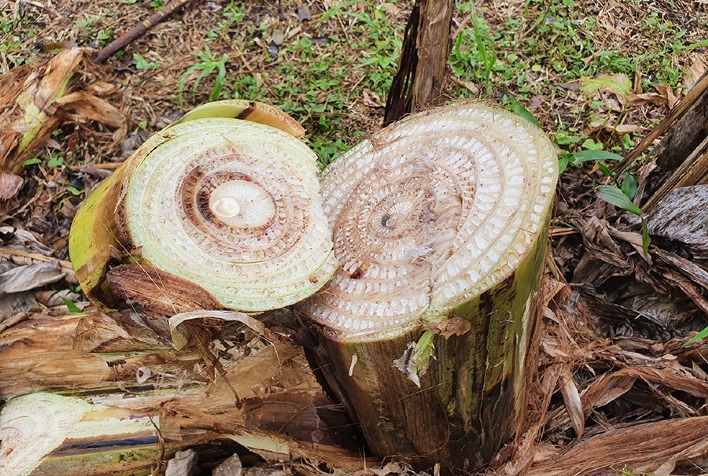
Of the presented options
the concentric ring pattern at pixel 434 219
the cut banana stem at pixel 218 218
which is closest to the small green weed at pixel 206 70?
the cut banana stem at pixel 218 218

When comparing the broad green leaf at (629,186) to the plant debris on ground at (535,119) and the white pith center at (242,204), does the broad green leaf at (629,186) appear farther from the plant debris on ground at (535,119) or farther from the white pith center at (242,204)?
the white pith center at (242,204)

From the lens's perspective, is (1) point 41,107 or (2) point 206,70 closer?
(1) point 41,107

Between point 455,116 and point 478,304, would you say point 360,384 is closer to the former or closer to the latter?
point 478,304

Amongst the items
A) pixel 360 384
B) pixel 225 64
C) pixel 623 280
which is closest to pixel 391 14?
pixel 225 64

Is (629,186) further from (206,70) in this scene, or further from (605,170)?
(206,70)

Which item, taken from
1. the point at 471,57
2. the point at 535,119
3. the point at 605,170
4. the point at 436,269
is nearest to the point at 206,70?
the point at 471,57

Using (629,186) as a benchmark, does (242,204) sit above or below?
above

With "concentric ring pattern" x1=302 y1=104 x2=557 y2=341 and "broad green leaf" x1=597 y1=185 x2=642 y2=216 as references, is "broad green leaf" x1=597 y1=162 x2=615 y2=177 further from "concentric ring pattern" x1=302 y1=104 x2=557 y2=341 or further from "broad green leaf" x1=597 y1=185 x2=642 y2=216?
"concentric ring pattern" x1=302 y1=104 x2=557 y2=341
